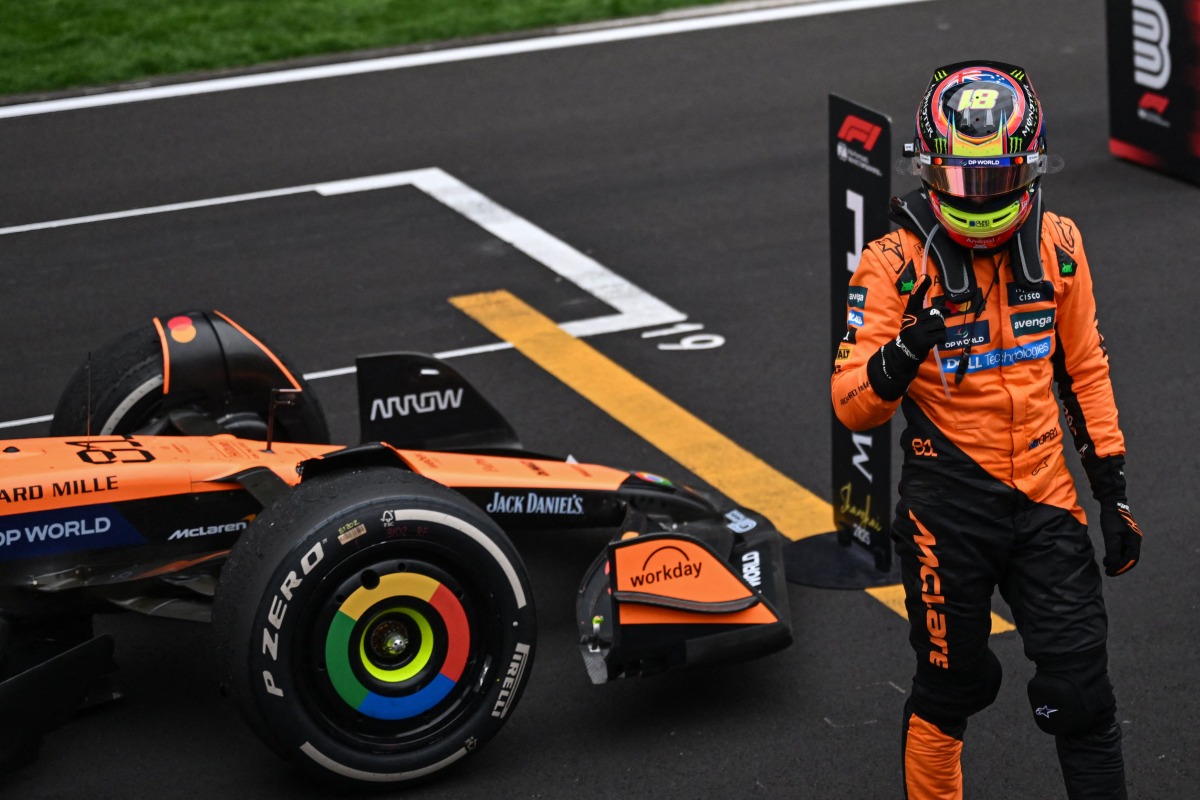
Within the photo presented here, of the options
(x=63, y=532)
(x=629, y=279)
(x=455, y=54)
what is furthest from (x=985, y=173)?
(x=455, y=54)

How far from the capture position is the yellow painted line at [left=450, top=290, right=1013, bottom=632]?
6.70 m

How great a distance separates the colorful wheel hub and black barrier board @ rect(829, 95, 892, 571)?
181 centimetres

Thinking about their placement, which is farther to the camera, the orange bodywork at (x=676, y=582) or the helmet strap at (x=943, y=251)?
the orange bodywork at (x=676, y=582)

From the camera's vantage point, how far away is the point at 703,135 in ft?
39.2

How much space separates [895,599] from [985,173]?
2.37m

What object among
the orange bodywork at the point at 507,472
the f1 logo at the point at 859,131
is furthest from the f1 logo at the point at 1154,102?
the orange bodywork at the point at 507,472

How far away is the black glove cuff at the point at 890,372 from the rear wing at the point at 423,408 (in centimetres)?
239

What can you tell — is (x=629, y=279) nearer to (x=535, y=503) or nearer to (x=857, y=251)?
(x=857, y=251)

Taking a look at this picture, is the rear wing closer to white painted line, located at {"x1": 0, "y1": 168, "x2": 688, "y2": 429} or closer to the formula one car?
the formula one car

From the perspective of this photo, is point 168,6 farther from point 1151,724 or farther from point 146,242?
point 1151,724

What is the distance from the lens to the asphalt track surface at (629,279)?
513 centimetres

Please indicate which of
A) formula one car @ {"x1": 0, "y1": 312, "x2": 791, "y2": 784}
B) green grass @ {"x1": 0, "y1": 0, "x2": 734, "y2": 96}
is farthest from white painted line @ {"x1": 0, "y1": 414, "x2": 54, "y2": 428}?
green grass @ {"x1": 0, "y1": 0, "x2": 734, "y2": 96}

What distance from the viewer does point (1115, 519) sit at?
426cm

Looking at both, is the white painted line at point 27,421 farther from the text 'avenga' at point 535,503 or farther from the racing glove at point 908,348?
the racing glove at point 908,348
